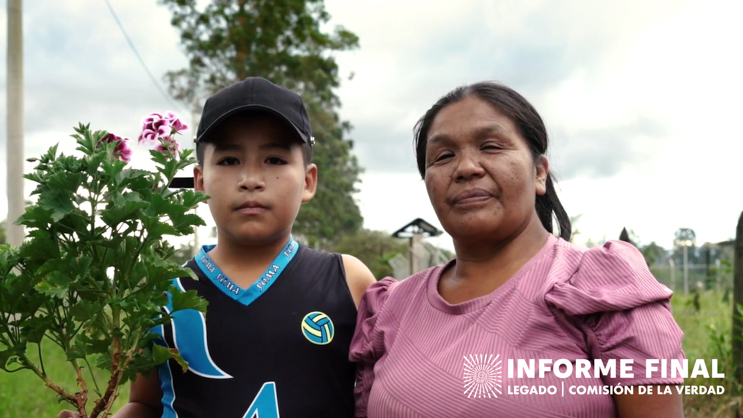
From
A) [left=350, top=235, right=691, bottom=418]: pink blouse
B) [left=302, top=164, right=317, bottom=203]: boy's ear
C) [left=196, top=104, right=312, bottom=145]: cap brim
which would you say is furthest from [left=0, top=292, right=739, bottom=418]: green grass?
[left=350, top=235, right=691, bottom=418]: pink blouse

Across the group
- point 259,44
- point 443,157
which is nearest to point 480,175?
point 443,157

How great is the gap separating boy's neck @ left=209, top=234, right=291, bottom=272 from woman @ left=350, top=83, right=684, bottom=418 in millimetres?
364

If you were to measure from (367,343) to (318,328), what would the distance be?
20 centimetres

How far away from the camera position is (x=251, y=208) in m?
2.50

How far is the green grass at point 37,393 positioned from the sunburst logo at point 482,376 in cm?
432

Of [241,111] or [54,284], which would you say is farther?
[241,111]

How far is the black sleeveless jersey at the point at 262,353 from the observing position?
7.93ft

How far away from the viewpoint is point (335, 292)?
8.73 ft

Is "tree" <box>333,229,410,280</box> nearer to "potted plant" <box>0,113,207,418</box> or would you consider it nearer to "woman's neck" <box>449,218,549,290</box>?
"woman's neck" <box>449,218,549,290</box>

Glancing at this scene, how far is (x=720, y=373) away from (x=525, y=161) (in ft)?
12.8

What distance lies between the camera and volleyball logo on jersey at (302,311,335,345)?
2.53 metres

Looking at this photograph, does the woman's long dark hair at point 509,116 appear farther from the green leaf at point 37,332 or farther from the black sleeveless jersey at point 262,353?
the green leaf at point 37,332

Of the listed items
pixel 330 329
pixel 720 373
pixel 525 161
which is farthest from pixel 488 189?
pixel 720 373

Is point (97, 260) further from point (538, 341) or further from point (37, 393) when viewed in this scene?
point (37, 393)
